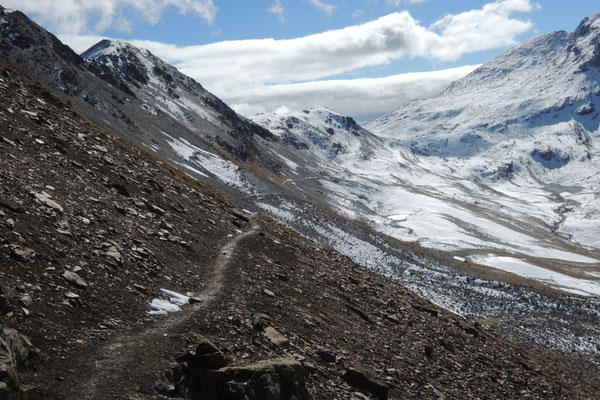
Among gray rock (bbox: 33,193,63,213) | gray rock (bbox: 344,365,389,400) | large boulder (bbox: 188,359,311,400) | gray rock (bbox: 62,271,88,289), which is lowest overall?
gray rock (bbox: 344,365,389,400)

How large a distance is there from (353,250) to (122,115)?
7247cm

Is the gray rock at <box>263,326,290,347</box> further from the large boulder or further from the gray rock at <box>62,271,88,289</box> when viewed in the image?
the gray rock at <box>62,271,88,289</box>

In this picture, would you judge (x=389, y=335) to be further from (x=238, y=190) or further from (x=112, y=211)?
(x=238, y=190)

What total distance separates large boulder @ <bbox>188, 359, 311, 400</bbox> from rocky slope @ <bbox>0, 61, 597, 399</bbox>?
5cm

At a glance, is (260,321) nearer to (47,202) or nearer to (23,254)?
(23,254)

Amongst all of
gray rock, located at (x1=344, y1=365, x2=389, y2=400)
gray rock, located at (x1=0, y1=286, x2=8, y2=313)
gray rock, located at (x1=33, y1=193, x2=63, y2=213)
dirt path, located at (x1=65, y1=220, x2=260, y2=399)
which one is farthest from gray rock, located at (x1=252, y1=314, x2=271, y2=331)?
gray rock, located at (x1=33, y1=193, x2=63, y2=213)

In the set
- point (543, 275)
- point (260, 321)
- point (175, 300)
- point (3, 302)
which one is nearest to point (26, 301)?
point (3, 302)

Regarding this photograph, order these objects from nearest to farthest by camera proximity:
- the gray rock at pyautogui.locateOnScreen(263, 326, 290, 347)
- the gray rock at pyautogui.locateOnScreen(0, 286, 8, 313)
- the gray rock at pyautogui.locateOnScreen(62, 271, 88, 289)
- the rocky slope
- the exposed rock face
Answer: the exposed rock face
the gray rock at pyautogui.locateOnScreen(0, 286, 8, 313)
the rocky slope
the gray rock at pyautogui.locateOnScreen(62, 271, 88, 289)
the gray rock at pyautogui.locateOnScreen(263, 326, 290, 347)

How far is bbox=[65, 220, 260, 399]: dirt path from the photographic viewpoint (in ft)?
41.3

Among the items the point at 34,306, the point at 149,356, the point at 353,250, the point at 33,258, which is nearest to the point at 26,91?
the point at 33,258

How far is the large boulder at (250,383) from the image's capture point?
13812 millimetres

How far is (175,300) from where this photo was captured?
19734 mm

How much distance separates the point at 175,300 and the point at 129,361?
5.77m

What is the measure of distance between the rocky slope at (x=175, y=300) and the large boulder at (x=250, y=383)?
2.0 inches
